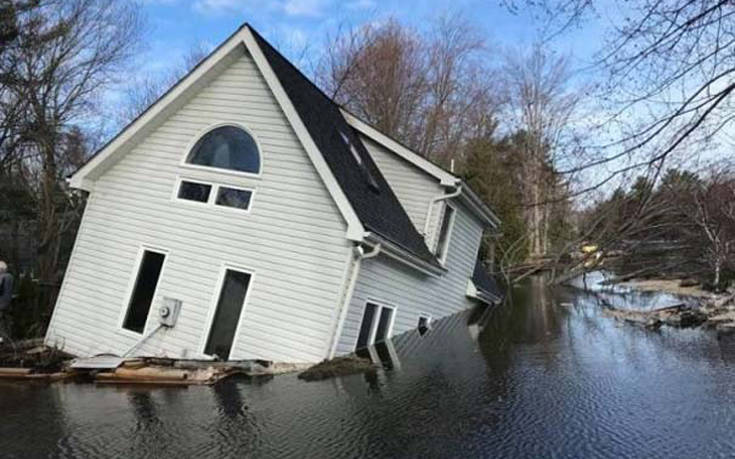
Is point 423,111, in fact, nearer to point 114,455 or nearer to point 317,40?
point 317,40

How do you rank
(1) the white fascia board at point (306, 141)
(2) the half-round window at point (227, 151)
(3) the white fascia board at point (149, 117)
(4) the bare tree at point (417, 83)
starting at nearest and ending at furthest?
(1) the white fascia board at point (306, 141), (3) the white fascia board at point (149, 117), (2) the half-round window at point (227, 151), (4) the bare tree at point (417, 83)

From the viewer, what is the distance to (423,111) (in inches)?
1277

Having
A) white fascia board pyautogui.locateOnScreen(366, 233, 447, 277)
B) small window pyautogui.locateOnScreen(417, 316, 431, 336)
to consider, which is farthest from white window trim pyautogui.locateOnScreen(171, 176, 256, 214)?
small window pyautogui.locateOnScreen(417, 316, 431, 336)

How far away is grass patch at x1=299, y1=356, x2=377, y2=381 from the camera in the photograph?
8.38 m

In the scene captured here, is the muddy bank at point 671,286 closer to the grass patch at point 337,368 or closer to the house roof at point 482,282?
the house roof at point 482,282

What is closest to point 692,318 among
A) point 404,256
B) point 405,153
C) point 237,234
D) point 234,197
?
point 405,153

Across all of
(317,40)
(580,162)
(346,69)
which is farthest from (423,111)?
(580,162)

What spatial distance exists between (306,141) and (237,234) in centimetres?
202

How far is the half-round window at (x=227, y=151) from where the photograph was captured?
10289 mm

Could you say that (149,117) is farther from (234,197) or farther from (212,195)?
(234,197)

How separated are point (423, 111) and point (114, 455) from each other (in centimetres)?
2918

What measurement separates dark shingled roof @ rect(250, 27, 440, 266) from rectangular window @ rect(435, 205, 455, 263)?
1070mm

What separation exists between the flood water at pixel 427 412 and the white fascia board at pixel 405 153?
3.87m

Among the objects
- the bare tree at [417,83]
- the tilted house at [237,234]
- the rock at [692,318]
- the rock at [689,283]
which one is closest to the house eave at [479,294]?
the tilted house at [237,234]
